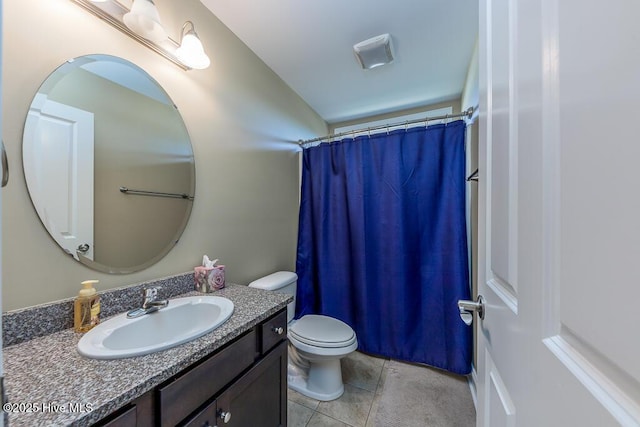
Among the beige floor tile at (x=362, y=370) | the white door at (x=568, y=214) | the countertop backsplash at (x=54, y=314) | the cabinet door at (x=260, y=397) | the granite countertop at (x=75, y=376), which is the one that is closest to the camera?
the white door at (x=568, y=214)

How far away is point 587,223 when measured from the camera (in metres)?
0.30

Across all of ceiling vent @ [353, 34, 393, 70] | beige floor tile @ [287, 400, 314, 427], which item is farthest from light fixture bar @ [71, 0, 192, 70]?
beige floor tile @ [287, 400, 314, 427]

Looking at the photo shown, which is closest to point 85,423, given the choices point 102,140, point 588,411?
point 588,411

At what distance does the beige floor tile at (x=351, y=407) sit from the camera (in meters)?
Answer: 1.37

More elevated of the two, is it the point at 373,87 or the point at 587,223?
the point at 373,87

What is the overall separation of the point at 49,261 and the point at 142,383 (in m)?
0.60

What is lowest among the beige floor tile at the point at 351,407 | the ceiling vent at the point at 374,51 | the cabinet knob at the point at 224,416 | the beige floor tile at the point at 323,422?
the beige floor tile at the point at 323,422

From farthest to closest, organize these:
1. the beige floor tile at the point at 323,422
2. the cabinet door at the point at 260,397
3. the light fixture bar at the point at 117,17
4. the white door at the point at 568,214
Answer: the beige floor tile at the point at 323,422
the light fixture bar at the point at 117,17
the cabinet door at the point at 260,397
the white door at the point at 568,214

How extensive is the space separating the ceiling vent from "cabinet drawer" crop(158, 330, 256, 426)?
1.79m

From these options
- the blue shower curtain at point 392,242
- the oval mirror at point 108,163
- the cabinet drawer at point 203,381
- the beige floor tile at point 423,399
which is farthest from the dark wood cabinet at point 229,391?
the blue shower curtain at point 392,242

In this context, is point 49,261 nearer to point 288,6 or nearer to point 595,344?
point 595,344

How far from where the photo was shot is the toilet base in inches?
59.8

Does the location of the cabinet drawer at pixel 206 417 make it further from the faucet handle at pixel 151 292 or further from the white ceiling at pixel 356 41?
the white ceiling at pixel 356 41

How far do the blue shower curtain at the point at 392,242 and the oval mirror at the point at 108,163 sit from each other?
1.19m
